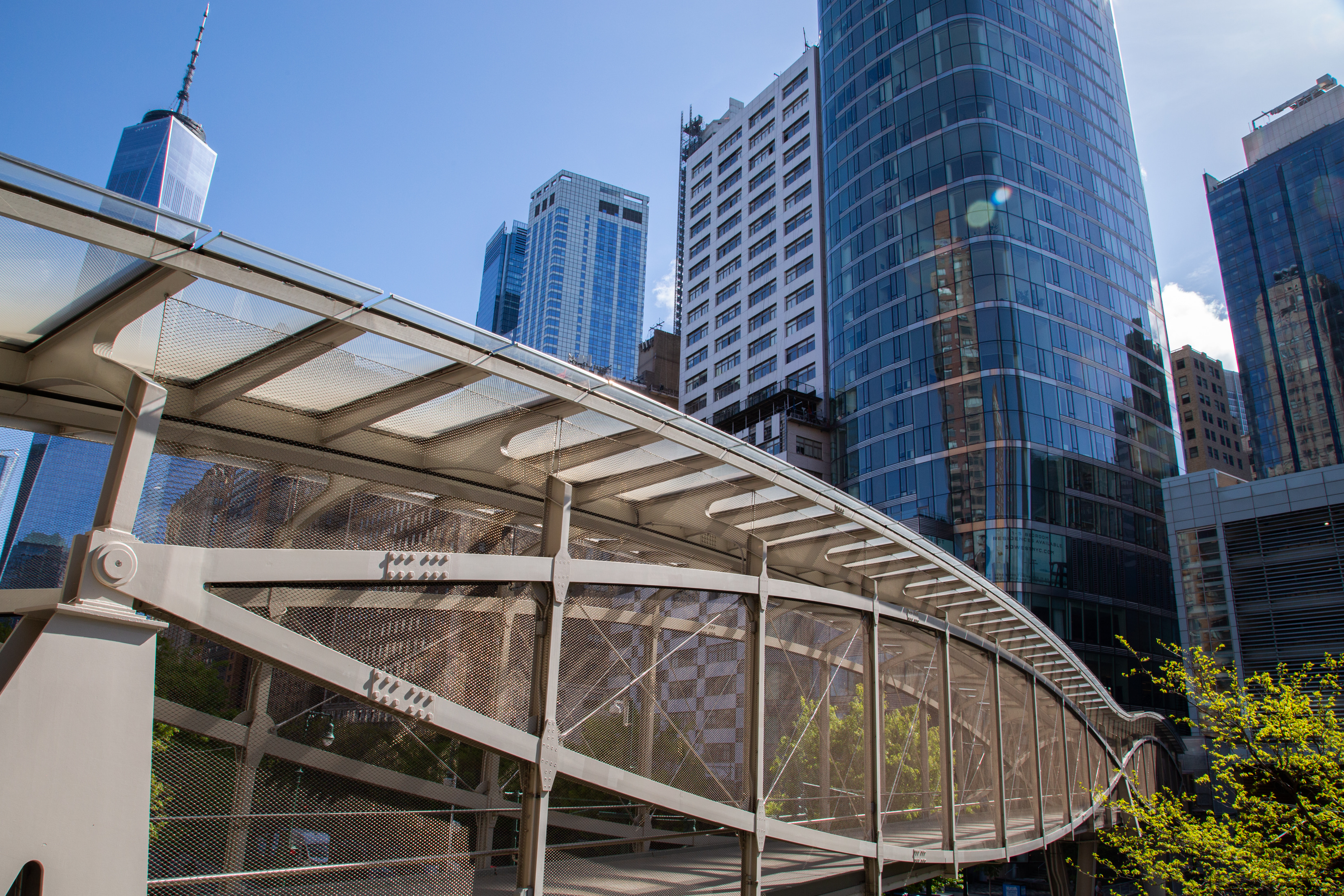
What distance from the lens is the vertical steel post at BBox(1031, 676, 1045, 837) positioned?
20031 mm

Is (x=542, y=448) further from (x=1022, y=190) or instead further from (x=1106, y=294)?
(x=1106, y=294)

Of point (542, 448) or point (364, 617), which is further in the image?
point (542, 448)

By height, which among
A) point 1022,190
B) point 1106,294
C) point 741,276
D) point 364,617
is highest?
point 741,276

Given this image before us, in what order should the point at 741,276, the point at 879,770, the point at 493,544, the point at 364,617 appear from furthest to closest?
the point at 741,276, the point at 879,770, the point at 493,544, the point at 364,617

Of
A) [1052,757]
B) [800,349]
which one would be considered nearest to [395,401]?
[1052,757]

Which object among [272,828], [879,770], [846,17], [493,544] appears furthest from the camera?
[846,17]

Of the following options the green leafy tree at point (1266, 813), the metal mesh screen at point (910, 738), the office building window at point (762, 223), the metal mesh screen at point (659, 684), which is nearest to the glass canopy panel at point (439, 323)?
the metal mesh screen at point (659, 684)

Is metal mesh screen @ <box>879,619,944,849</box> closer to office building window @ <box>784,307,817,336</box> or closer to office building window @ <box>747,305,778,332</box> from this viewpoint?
office building window @ <box>784,307,817,336</box>

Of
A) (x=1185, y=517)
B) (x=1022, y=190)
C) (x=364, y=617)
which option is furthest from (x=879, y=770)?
(x=1022, y=190)

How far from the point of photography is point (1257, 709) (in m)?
18.8

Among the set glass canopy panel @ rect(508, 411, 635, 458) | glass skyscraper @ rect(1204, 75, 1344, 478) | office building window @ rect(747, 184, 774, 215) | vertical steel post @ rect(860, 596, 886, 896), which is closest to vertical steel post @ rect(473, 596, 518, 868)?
glass canopy panel @ rect(508, 411, 635, 458)

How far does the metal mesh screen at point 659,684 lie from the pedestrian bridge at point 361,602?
0.04 m

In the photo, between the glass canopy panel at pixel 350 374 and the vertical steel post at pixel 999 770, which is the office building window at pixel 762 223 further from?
the glass canopy panel at pixel 350 374

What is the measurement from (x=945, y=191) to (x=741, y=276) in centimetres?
2562
